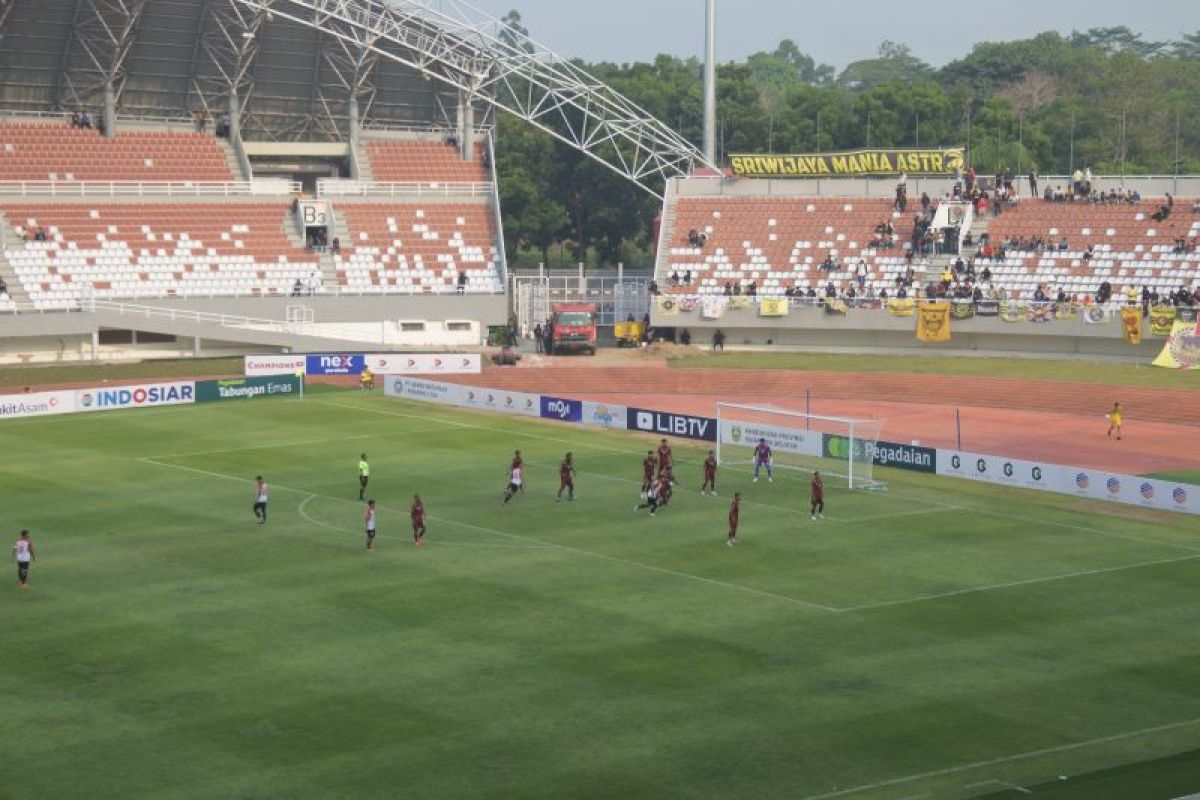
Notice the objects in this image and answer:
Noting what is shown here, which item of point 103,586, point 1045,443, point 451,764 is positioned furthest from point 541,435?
point 451,764

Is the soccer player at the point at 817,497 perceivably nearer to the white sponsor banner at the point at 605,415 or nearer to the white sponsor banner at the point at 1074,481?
the white sponsor banner at the point at 1074,481

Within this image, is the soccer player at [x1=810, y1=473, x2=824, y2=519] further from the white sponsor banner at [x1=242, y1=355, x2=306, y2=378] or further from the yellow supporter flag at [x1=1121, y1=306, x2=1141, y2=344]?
the yellow supporter flag at [x1=1121, y1=306, x2=1141, y2=344]

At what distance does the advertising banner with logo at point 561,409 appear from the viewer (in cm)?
6925

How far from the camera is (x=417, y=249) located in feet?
322

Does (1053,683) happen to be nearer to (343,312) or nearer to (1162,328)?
(1162,328)

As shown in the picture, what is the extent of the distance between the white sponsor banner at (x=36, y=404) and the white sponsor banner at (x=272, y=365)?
385 inches

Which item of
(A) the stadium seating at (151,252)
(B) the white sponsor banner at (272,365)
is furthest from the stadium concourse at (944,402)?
(A) the stadium seating at (151,252)

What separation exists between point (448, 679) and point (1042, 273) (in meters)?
63.3

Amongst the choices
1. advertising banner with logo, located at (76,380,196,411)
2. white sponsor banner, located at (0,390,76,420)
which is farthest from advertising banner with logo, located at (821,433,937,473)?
white sponsor banner, located at (0,390,76,420)

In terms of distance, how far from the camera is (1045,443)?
2537 inches

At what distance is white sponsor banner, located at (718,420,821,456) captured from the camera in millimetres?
57281

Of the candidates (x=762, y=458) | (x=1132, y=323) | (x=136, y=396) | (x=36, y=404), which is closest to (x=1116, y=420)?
(x=762, y=458)

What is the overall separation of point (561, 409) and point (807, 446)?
14.9 metres

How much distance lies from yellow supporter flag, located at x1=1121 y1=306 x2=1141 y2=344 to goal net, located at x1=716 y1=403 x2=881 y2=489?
2439 centimetres
